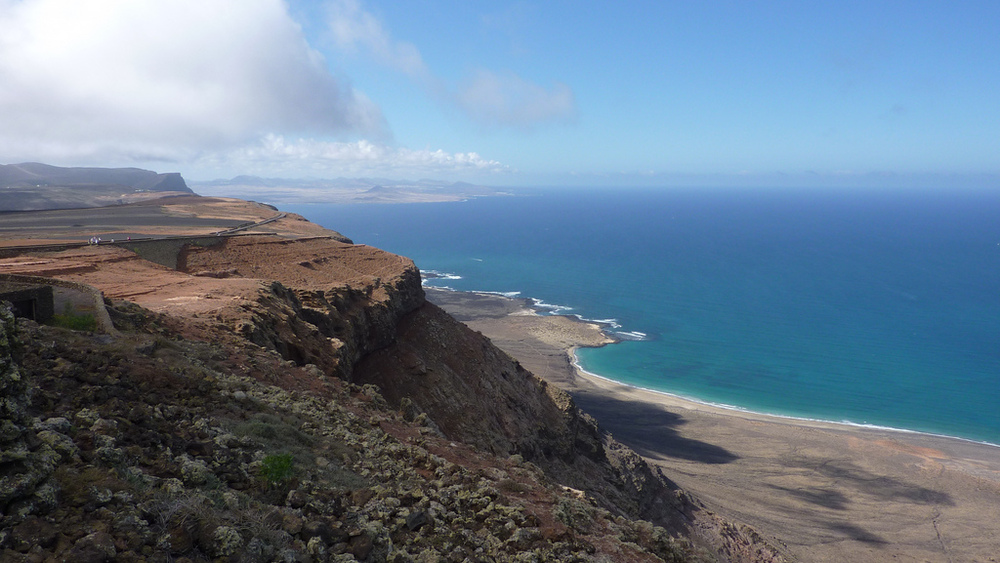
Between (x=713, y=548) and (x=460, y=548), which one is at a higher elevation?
(x=460, y=548)

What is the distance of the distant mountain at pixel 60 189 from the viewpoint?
97938 mm

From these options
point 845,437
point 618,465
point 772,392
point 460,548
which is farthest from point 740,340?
point 460,548

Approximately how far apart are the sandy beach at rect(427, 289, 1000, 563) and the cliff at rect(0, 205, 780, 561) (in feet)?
82.2

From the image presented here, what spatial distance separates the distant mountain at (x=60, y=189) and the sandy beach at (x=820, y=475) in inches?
3830

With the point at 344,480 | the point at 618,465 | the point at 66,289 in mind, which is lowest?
the point at 618,465

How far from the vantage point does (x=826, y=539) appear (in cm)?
3441

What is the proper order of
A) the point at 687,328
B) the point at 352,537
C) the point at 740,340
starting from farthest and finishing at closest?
the point at 687,328
the point at 740,340
the point at 352,537

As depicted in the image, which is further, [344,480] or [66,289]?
[66,289]

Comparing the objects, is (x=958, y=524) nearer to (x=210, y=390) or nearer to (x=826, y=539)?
(x=826, y=539)

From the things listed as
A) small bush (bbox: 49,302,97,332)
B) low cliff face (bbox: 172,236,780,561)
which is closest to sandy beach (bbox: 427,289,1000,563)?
low cliff face (bbox: 172,236,780,561)

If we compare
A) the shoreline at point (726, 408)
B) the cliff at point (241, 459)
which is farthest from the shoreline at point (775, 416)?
the cliff at point (241, 459)

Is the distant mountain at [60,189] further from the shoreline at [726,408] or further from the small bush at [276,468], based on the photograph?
the small bush at [276,468]

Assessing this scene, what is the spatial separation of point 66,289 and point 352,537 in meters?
13.3

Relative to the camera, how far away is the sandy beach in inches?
1366
